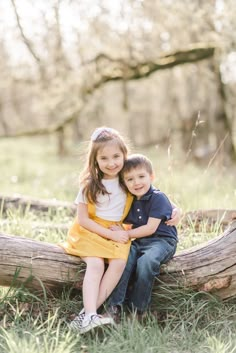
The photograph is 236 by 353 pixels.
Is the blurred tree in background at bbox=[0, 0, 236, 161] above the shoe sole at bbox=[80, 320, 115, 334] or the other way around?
above

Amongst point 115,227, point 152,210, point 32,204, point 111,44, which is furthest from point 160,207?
point 111,44

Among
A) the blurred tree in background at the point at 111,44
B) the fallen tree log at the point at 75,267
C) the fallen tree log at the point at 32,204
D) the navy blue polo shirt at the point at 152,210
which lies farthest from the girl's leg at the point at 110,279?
the blurred tree in background at the point at 111,44

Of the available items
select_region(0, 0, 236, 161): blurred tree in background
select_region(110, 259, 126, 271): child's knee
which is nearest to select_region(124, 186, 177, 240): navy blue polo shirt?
select_region(110, 259, 126, 271): child's knee

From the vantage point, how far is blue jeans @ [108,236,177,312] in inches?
161

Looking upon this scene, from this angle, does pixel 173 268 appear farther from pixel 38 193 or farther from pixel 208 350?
pixel 38 193

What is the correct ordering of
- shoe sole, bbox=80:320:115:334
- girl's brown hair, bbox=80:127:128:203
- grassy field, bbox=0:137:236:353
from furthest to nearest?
girl's brown hair, bbox=80:127:128:203 < shoe sole, bbox=80:320:115:334 < grassy field, bbox=0:137:236:353

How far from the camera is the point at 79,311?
4.24 meters

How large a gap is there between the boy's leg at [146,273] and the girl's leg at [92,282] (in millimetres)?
252

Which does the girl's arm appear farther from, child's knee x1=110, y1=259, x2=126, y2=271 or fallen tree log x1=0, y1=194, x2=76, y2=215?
fallen tree log x1=0, y1=194, x2=76, y2=215

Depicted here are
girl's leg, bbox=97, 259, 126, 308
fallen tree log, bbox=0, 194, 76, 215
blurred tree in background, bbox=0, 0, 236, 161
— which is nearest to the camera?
girl's leg, bbox=97, 259, 126, 308

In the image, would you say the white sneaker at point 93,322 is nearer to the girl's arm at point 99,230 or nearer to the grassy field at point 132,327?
the grassy field at point 132,327

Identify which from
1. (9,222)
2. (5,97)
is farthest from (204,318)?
(5,97)

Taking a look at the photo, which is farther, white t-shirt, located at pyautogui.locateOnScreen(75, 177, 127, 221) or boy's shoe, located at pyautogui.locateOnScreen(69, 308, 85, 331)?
white t-shirt, located at pyautogui.locateOnScreen(75, 177, 127, 221)

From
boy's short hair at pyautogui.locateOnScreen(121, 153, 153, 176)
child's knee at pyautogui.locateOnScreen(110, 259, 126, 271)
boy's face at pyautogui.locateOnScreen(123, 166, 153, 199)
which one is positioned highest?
boy's short hair at pyautogui.locateOnScreen(121, 153, 153, 176)
